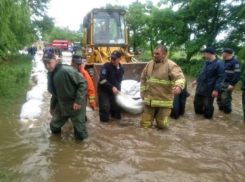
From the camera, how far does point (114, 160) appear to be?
366 centimetres

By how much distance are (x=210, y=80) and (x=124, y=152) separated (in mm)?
2764

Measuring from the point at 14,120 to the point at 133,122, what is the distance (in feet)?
7.90

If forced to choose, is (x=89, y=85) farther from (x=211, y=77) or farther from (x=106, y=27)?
(x=106, y=27)

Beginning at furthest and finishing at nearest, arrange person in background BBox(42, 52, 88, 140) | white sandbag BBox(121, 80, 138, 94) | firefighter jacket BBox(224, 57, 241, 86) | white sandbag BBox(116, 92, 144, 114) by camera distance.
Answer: white sandbag BBox(121, 80, 138, 94)
firefighter jacket BBox(224, 57, 241, 86)
white sandbag BBox(116, 92, 144, 114)
person in background BBox(42, 52, 88, 140)

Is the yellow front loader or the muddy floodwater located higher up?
the yellow front loader

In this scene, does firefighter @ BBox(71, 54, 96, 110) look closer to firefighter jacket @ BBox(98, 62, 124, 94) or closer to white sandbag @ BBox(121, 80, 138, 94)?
firefighter jacket @ BBox(98, 62, 124, 94)

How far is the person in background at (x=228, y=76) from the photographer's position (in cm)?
609

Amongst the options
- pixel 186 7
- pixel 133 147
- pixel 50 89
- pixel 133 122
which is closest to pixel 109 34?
pixel 133 122

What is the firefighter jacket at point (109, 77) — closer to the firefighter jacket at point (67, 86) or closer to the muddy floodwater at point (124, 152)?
the muddy floodwater at point (124, 152)

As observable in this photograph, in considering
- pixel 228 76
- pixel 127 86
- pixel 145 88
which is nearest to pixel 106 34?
pixel 127 86

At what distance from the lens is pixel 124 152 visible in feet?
13.0

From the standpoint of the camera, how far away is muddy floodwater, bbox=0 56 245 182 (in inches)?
127

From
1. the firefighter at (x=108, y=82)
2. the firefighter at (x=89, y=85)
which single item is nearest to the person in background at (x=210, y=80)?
the firefighter at (x=108, y=82)

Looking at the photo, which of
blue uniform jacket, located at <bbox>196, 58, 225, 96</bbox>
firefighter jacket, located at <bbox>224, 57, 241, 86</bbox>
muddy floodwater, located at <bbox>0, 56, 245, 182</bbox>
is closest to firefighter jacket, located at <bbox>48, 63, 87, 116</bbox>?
muddy floodwater, located at <bbox>0, 56, 245, 182</bbox>
